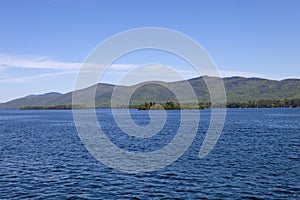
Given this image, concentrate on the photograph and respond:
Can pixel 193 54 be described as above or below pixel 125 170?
above

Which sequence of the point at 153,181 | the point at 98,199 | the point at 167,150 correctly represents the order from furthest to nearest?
the point at 167,150 < the point at 153,181 < the point at 98,199

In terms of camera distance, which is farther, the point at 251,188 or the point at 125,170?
the point at 125,170

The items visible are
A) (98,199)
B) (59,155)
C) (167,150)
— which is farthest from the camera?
(167,150)

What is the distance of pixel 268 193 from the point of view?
2855 cm

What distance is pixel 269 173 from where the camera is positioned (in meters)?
35.7

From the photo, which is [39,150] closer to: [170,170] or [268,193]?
[170,170]

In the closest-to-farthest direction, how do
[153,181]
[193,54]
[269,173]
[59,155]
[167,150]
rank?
[193,54] → [153,181] → [269,173] → [59,155] → [167,150]

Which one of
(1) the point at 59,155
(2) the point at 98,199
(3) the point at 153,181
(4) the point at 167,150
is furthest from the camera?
(4) the point at 167,150

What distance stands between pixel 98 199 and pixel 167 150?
26.8 m

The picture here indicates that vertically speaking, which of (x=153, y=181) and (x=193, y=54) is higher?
(x=193, y=54)

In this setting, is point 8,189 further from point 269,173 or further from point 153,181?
point 269,173

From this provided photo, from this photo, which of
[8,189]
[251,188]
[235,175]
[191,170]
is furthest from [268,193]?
[8,189]

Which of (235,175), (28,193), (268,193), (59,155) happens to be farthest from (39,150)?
(268,193)

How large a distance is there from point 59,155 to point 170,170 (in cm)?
1907
